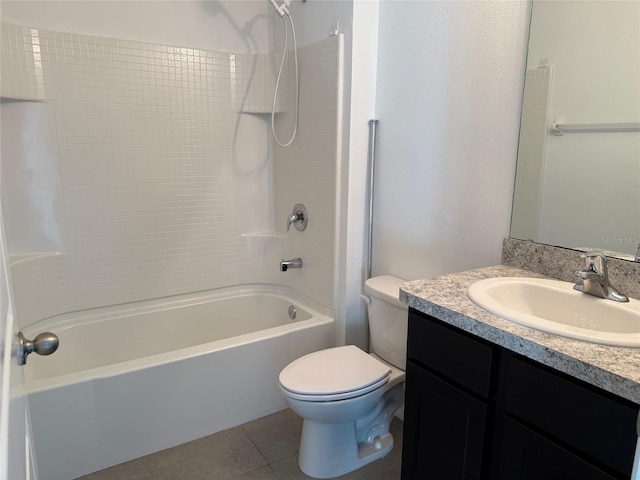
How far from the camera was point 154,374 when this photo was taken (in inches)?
75.7

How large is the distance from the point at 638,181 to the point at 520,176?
14.7 inches

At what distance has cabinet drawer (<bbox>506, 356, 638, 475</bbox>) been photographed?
88cm

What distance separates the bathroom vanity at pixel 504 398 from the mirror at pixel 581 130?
9.7 inches

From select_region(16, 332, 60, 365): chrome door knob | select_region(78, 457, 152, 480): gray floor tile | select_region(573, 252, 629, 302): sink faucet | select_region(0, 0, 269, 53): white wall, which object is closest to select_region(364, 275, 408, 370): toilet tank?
select_region(573, 252, 629, 302): sink faucet

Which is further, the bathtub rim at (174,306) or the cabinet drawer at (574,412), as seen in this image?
the bathtub rim at (174,306)

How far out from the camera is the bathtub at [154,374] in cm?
178

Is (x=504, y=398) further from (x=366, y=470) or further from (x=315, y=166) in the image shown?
(x=315, y=166)

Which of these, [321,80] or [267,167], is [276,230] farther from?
[321,80]

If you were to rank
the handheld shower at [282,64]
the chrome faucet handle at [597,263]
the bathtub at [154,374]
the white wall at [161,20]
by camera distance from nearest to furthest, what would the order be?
the chrome faucet handle at [597,263] → the bathtub at [154,374] → the white wall at [161,20] → the handheld shower at [282,64]

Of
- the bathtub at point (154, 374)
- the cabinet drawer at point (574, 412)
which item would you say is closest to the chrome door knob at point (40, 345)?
the bathtub at point (154, 374)

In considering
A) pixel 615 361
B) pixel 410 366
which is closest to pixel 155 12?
pixel 410 366

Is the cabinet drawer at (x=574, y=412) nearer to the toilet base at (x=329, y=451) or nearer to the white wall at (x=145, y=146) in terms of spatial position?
the toilet base at (x=329, y=451)

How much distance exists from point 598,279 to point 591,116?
0.52 metres

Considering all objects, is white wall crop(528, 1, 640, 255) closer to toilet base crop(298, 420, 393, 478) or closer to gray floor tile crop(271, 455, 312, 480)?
toilet base crop(298, 420, 393, 478)
